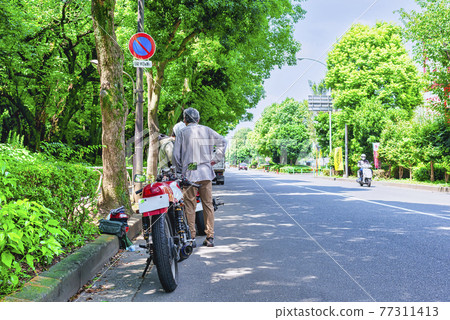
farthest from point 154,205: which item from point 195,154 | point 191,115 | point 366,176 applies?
point 366,176

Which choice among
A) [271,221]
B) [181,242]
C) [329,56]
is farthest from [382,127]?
[181,242]

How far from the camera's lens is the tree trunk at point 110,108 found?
313 inches

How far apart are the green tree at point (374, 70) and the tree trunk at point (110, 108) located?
32206 millimetres

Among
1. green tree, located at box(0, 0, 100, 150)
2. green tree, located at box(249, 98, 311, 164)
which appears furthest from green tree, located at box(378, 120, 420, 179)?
green tree, located at box(249, 98, 311, 164)

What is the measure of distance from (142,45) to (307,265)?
7458 mm

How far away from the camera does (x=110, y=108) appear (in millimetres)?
8039

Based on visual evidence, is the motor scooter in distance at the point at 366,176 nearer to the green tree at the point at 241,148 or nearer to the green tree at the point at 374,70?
the green tree at the point at 374,70

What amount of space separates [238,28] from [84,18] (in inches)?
348

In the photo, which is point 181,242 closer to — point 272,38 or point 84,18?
point 84,18

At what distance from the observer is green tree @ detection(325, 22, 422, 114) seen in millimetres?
36438

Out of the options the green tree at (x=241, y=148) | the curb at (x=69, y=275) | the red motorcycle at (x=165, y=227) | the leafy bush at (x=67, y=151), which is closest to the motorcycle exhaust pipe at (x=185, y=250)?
the red motorcycle at (x=165, y=227)

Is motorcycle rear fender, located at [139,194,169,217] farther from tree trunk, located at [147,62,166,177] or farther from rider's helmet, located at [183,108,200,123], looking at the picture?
tree trunk, located at [147,62,166,177]

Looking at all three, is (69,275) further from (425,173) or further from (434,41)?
(425,173)

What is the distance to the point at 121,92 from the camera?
27.3 feet
